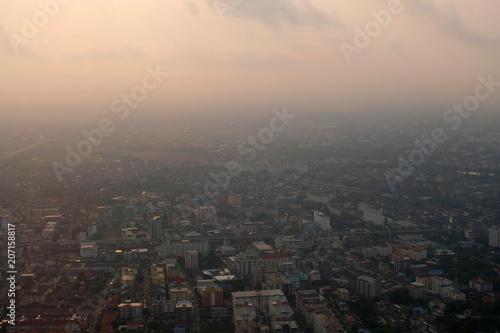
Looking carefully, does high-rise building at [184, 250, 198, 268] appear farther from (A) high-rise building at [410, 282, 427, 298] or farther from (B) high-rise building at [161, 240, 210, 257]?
(A) high-rise building at [410, 282, 427, 298]

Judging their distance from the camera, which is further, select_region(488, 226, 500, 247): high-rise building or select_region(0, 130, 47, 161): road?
select_region(0, 130, 47, 161): road

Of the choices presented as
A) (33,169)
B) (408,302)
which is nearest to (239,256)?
(408,302)

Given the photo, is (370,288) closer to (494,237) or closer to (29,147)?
(494,237)

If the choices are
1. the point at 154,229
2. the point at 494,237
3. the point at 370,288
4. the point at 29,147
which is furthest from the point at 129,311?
the point at 29,147

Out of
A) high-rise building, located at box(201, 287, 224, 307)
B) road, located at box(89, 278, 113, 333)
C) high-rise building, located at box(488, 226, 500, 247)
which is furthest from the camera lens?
high-rise building, located at box(488, 226, 500, 247)

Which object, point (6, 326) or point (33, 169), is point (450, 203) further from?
point (33, 169)

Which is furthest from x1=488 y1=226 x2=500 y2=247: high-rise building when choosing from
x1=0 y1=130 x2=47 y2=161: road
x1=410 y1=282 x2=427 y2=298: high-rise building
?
x1=0 y1=130 x2=47 y2=161: road

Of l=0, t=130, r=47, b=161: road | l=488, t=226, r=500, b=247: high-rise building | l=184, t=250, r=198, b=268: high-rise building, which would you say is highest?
l=0, t=130, r=47, b=161: road

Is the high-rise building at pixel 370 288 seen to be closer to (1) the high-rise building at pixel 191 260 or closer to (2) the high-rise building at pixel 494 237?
(1) the high-rise building at pixel 191 260
